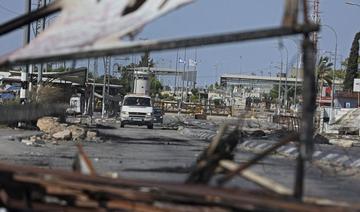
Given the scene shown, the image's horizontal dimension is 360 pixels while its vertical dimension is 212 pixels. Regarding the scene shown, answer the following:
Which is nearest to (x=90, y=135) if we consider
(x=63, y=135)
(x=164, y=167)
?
(x=63, y=135)

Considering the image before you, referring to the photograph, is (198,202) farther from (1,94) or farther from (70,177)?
(1,94)

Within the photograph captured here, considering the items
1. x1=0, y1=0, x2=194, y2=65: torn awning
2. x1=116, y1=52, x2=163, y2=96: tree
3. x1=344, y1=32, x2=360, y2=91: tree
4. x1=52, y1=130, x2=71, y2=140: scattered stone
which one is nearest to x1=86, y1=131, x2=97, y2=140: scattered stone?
x1=52, y1=130, x2=71, y2=140: scattered stone

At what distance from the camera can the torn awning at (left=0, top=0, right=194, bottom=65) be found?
21.0ft

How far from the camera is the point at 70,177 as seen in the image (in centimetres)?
623

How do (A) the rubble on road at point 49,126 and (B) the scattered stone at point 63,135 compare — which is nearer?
(B) the scattered stone at point 63,135

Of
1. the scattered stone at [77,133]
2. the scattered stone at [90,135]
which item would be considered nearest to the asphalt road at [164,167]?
the scattered stone at [77,133]

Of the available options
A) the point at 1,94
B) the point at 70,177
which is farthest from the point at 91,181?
the point at 1,94

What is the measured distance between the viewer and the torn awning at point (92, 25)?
6402 millimetres

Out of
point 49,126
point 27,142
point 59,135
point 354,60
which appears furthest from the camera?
point 354,60

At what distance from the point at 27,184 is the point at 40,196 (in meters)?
0.17

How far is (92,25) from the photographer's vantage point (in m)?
6.57

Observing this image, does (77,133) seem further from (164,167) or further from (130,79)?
(130,79)

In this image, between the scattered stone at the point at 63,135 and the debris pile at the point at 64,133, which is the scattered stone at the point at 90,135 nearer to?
the debris pile at the point at 64,133

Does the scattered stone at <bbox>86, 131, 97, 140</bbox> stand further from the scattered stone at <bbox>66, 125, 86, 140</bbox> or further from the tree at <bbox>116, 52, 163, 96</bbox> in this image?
the tree at <bbox>116, 52, 163, 96</bbox>
